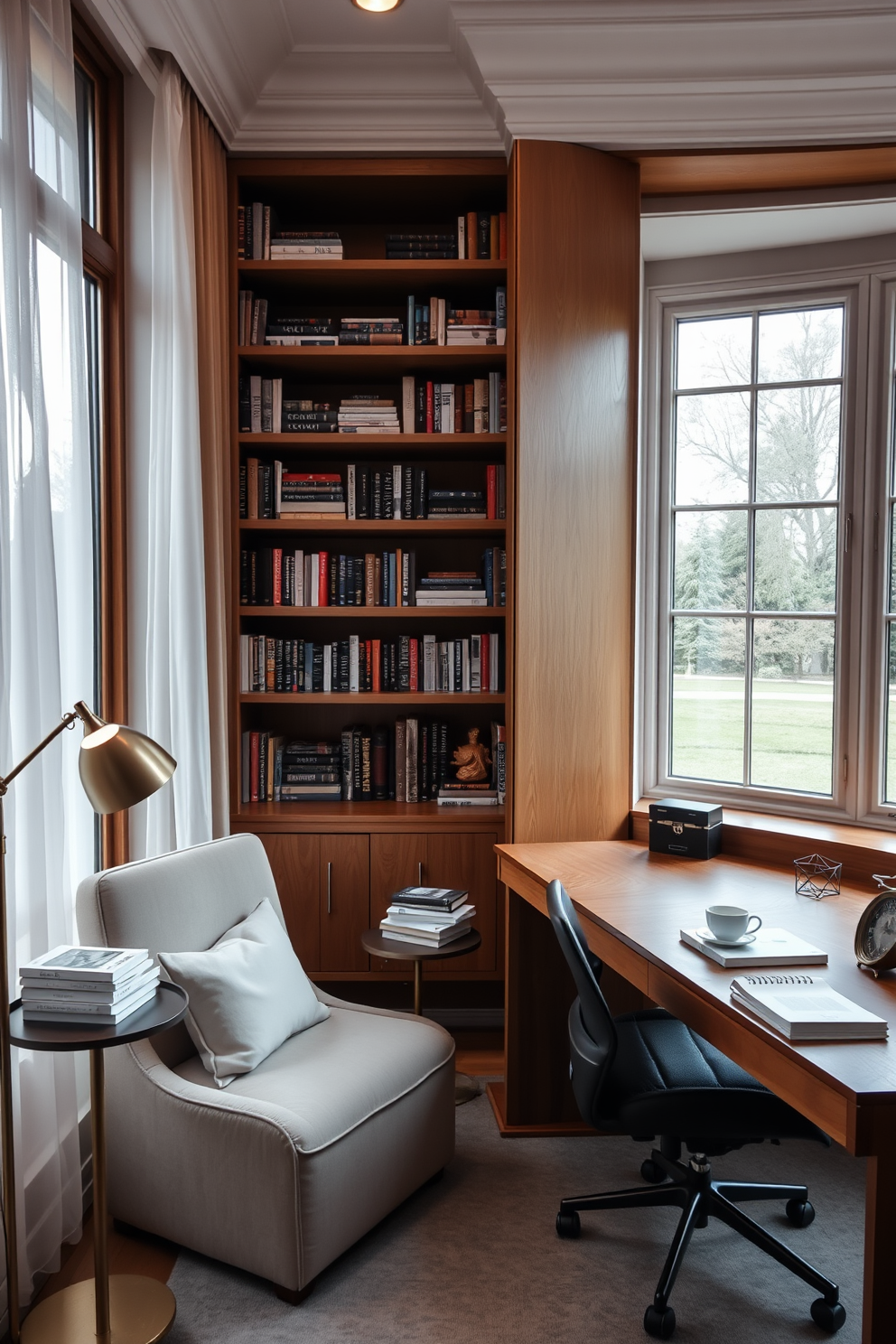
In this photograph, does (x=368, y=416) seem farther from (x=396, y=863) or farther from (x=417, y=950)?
(x=417, y=950)

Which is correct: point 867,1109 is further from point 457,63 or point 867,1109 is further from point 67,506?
point 457,63

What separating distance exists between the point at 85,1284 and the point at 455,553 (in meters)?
2.40

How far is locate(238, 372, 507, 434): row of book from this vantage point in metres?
3.29

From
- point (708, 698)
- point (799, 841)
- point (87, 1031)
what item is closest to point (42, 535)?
point (87, 1031)

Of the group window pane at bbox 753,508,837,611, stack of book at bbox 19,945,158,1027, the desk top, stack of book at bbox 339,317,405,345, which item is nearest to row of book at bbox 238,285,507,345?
stack of book at bbox 339,317,405,345

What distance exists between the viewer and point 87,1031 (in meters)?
1.73

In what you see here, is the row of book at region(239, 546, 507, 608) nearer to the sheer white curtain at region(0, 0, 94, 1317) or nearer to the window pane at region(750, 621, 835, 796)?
the window pane at region(750, 621, 835, 796)

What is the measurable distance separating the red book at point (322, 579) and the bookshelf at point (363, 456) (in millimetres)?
78

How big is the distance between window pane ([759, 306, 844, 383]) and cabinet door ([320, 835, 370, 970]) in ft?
6.38

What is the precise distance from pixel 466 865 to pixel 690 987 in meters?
1.42

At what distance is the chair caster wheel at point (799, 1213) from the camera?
2.27m

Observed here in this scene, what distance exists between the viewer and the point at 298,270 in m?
3.19

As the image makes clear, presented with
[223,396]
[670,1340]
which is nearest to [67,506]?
[223,396]

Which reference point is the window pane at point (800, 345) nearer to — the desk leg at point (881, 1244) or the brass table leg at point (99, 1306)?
the desk leg at point (881, 1244)
